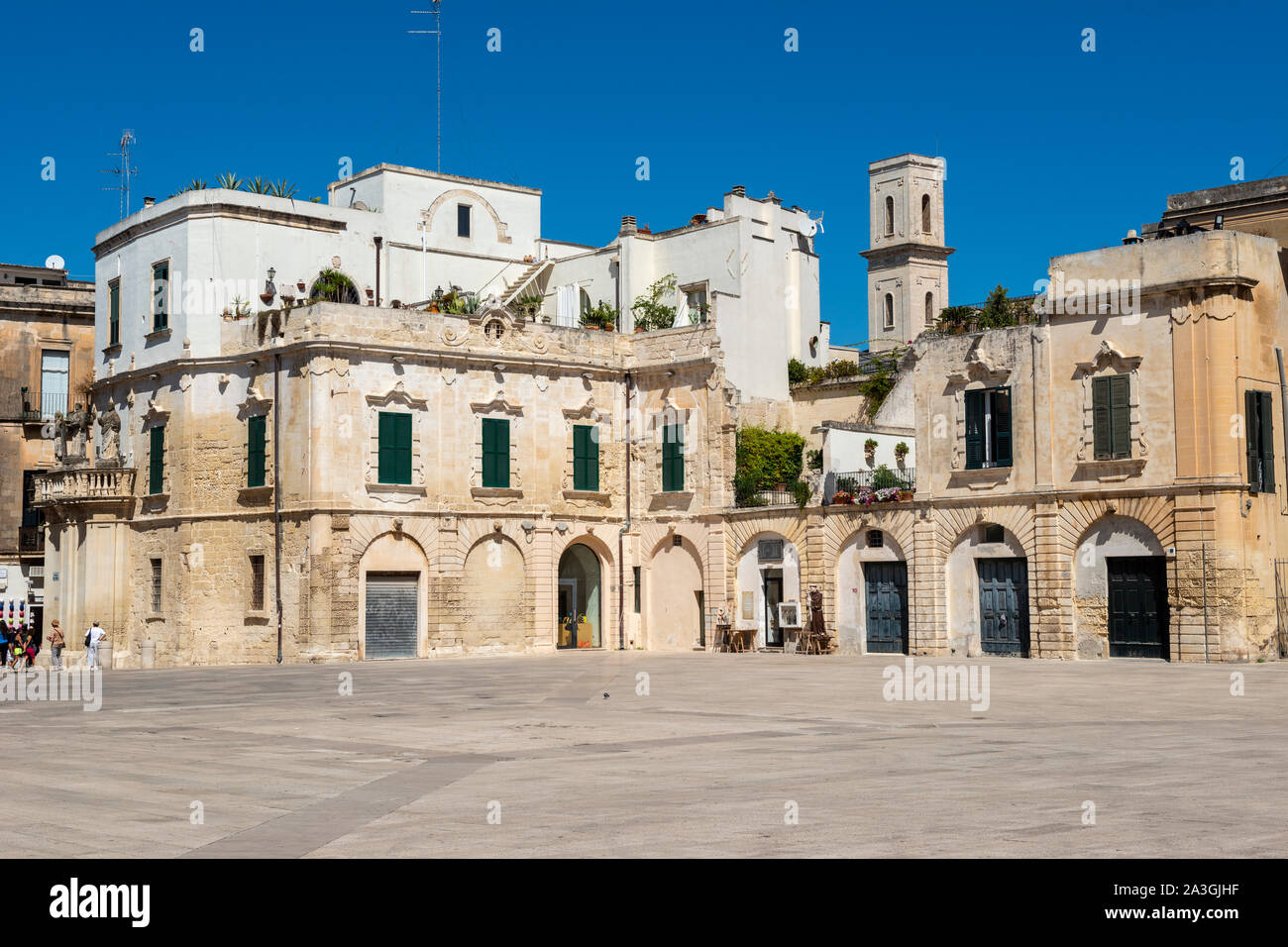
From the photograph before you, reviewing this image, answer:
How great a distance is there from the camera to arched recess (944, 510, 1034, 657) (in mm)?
35344

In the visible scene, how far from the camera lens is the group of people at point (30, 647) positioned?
3897 cm

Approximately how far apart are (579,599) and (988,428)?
46.9 feet

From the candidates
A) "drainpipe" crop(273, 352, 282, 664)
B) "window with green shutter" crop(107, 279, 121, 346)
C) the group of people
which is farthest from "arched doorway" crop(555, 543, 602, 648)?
"window with green shutter" crop(107, 279, 121, 346)

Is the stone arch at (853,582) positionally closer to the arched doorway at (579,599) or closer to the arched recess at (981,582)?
the arched recess at (981,582)

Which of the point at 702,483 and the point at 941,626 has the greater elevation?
the point at 702,483

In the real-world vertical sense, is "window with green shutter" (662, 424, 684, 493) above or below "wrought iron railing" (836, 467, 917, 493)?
above

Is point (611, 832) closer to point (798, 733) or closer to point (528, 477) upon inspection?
point (798, 733)

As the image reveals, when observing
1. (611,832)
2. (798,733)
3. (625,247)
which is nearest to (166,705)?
(798,733)

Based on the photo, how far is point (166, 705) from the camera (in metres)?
23.6

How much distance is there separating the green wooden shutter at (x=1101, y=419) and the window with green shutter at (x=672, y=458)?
43.0 feet

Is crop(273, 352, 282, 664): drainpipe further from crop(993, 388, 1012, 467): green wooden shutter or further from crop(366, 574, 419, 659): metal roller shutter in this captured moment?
crop(993, 388, 1012, 467): green wooden shutter

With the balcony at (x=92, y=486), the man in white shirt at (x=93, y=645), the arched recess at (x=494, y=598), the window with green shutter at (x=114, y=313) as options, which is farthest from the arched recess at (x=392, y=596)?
the window with green shutter at (x=114, y=313)

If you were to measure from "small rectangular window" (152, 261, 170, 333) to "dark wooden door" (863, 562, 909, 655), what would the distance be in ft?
67.7

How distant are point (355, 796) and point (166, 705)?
12.3m
